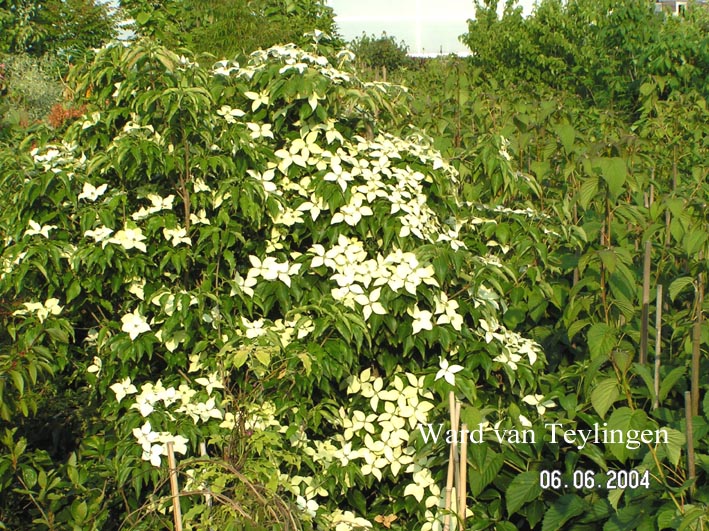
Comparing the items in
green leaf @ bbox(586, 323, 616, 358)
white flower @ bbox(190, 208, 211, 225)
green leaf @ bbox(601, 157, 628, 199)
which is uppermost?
green leaf @ bbox(601, 157, 628, 199)

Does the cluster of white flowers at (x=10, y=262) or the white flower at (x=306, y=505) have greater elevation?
the cluster of white flowers at (x=10, y=262)

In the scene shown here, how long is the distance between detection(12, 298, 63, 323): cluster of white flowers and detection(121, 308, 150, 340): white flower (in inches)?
8.5

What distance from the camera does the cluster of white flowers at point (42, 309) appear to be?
2.44 metres

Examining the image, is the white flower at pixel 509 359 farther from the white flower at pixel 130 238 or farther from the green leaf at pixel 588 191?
the white flower at pixel 130 238

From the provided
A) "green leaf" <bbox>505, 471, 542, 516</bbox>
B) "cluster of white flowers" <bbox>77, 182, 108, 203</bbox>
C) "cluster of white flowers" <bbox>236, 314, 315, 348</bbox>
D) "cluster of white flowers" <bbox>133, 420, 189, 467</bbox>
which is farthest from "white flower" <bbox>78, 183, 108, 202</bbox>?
"green leaf" <bbox>505, 471, 542, 516</bbox>

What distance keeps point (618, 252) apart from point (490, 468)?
29.3 inches

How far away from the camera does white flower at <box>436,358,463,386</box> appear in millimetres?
2393

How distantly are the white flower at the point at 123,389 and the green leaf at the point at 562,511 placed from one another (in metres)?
1.25

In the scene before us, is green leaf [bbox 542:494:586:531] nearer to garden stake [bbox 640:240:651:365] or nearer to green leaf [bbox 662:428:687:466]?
green leaf [bbox 662:428:687:466]

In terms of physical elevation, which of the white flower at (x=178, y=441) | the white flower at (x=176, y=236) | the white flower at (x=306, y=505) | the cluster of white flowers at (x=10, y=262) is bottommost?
the white flower at (x=306, y=505)

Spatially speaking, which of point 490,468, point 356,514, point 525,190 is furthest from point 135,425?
point 525,190

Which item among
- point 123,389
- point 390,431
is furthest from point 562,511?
point 123,389

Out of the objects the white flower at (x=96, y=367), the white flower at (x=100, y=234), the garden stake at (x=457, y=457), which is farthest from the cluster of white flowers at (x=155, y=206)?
the garden stake at (x=457, y=457)

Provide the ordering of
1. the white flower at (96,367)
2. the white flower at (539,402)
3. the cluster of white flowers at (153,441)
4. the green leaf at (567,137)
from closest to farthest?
the cluster of white flowers at (153,441), the white flower at (539,402), the white flower at (96,367), the green leaf at (567,137)
